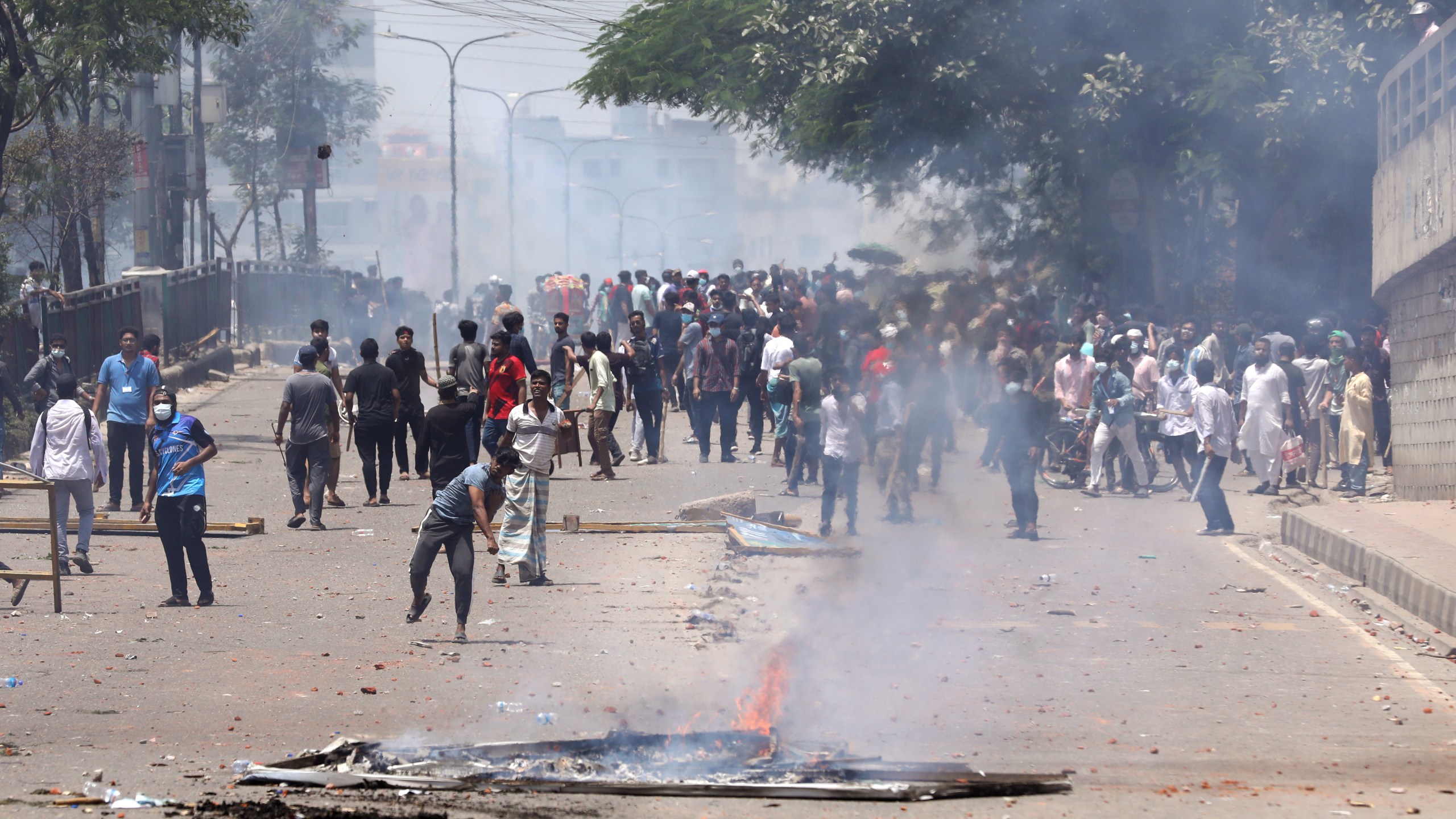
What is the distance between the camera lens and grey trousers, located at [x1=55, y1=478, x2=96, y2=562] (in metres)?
9.59

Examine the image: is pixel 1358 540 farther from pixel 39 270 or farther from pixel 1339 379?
pixel 39 270

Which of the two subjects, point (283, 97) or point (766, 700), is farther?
point (283, 97)

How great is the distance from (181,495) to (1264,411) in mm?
9682

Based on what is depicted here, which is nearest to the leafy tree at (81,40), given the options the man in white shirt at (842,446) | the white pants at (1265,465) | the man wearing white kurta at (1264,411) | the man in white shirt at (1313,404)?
the man in white shirt at (842,446)

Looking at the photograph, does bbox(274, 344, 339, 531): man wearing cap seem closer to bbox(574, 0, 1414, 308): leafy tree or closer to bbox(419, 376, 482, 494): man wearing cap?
bbox(419, 376, 482, 494): man wearing cap

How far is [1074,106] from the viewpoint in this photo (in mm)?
14703

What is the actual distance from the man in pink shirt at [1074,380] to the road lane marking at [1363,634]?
349cm

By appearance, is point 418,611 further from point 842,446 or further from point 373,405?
point 373,405

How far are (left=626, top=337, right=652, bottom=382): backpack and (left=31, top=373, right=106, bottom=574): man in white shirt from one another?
18.8 feet

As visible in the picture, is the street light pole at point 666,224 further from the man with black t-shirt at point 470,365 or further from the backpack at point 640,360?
the man with black t-shirt at point 470,365

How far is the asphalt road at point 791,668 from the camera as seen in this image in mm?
5332

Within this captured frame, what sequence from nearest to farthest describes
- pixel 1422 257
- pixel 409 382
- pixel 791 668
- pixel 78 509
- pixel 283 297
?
pixel 791 668 < pixel 78 509 < pixel 1422 257 < pixel 409 382 < pixel 283 297

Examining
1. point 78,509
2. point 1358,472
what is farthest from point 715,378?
Answer: point 78,509

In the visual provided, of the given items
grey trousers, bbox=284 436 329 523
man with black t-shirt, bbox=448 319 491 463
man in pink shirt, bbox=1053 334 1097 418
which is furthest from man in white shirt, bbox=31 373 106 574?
man in pink shirt, bbox=1053 334 1097 418
